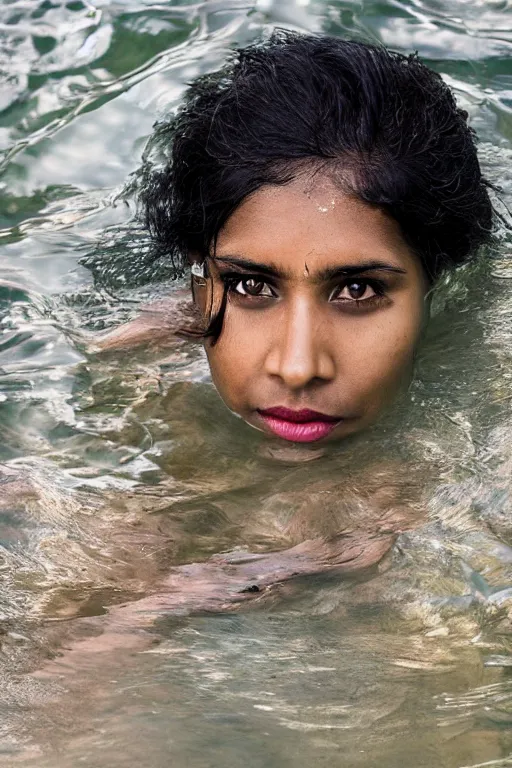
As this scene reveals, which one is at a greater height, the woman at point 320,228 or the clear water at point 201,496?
A: the woman at point 320,228

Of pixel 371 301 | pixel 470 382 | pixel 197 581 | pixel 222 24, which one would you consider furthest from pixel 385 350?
pixel 222 24

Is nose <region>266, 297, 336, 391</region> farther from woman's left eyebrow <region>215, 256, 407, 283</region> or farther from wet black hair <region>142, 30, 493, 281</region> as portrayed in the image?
wet black hair <region>142, 30, 493, 281</region>

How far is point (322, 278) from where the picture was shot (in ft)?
9.55

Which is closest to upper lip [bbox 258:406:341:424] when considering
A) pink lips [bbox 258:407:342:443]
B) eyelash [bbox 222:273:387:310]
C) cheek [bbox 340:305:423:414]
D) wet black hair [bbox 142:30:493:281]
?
pink lips [bbox 258:407:342:443]

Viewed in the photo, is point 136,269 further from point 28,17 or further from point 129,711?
point 129,711

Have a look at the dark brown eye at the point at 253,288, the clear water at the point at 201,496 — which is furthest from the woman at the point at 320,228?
the clear water at the point at 201,496

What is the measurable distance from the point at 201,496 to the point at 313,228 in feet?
2.77

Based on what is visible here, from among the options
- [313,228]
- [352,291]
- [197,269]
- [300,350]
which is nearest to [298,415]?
[300,350]

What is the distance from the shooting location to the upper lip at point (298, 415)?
2.97m

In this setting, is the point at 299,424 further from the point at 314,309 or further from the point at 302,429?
the point at 314,309

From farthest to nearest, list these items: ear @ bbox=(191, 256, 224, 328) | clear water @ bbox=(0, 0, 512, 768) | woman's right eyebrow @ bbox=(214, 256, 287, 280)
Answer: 1. ear @ bbox=(191, 256, 224, 328)
2. woman's right eyebrow @ bbox=(214, 256, 287, 280)
3. clear water @ bbox=(0, 0, 512, 768)

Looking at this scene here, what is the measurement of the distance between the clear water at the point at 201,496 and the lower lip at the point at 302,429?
0.14m

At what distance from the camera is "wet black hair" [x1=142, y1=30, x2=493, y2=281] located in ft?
9.78

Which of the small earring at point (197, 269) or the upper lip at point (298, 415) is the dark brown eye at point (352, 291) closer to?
the upper lip at point (298, 415)
